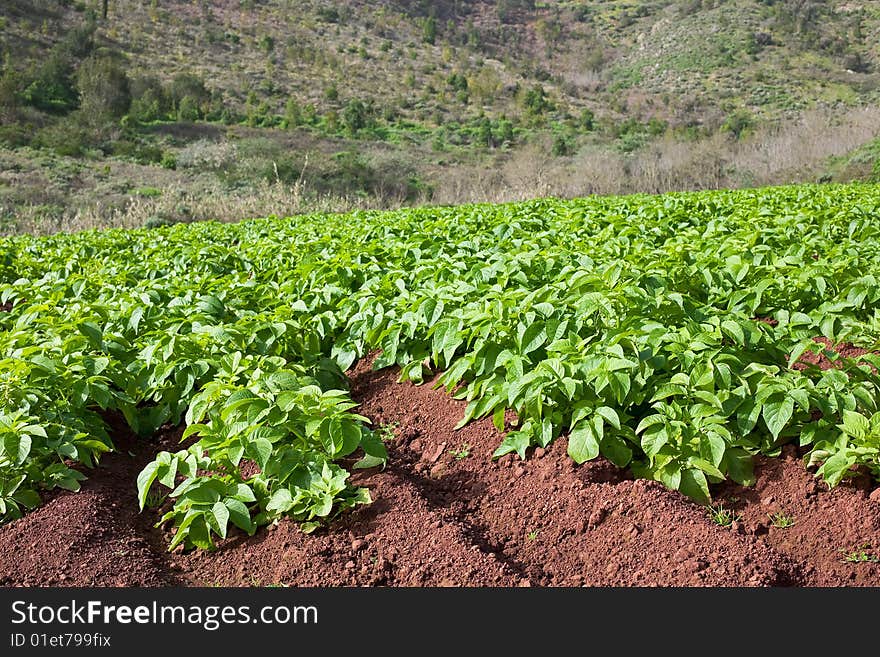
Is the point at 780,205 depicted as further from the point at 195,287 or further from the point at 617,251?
the point at 195,287

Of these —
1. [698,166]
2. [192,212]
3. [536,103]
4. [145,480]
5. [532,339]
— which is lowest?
[192,212]

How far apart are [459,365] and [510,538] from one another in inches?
39.4

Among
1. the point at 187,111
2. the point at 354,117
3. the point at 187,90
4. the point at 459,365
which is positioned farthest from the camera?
the point at 354,117

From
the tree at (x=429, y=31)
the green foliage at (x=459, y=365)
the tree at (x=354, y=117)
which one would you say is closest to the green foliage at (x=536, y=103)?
the tree at (x=354, y=117)

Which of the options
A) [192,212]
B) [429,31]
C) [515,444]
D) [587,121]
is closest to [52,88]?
[192,212]

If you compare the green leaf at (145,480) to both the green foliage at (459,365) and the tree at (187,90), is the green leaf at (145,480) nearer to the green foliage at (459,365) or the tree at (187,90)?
the green foliage at (459,365)

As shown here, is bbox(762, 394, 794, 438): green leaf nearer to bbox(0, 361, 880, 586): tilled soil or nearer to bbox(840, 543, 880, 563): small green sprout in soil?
bbox(0, 361, 880, 586): tilled soil

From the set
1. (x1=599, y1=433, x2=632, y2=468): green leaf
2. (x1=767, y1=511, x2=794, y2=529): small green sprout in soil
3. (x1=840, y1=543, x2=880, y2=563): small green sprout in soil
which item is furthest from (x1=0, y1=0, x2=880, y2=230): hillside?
(x1=840, y1=543, x2=880, y2=563): small green sprout in soil

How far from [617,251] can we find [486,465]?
247 centimetres

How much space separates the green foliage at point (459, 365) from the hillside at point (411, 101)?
13322 millimetres

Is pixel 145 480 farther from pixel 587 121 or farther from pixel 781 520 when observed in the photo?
pixel 587 121

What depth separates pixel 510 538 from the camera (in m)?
2.68

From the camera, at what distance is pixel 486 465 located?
3158 mm

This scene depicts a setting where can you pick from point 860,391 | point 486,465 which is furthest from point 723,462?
point 486,465
